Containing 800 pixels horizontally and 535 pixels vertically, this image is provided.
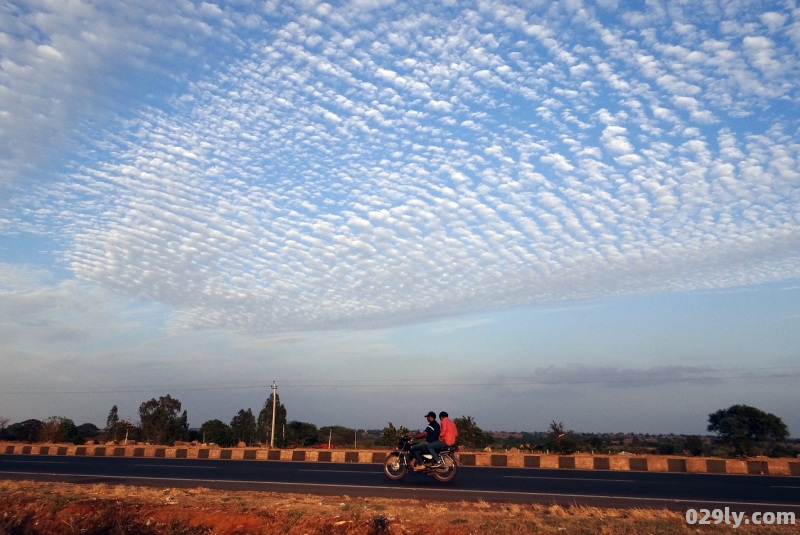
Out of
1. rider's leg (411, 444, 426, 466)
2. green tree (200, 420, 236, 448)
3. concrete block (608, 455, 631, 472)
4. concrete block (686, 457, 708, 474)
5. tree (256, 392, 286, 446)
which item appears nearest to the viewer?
rider's leg (411, 444, 426, 466)

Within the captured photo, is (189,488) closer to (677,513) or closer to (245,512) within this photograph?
(245,512)

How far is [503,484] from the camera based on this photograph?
48.6 ft

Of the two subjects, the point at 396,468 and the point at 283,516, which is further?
the point at 396,468

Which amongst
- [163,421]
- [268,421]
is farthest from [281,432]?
[163,421]

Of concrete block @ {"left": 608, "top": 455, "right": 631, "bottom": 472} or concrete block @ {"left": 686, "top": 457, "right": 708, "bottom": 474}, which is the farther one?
concrete block @ {"left": 608, "top": 455, "right": 631, "bottom": 472}

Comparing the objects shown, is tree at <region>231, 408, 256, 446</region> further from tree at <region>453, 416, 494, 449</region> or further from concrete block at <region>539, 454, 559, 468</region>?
concrete block at <region>539, 454, 559, 468</region>

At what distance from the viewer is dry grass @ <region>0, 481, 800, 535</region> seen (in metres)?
8.98

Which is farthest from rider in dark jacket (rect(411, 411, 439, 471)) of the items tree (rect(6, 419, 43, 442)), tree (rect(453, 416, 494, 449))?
tree (rect(6, 419, 43, 442))

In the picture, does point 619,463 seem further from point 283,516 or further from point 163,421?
point 163,421

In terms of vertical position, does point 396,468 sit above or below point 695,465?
above

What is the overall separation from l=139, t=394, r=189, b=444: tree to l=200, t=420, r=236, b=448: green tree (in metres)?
2.09

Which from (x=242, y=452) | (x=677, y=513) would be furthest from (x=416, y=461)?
(x=242, y=452)

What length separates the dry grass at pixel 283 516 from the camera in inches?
353

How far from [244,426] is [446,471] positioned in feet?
158
